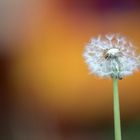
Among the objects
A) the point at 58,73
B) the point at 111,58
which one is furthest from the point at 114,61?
the point at 58,73

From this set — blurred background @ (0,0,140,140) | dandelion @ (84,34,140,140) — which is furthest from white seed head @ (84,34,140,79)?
blurred background @ (0,0,140,140)

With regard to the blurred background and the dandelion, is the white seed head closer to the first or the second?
the dandelion

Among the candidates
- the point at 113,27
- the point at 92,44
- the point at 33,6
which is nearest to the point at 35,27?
the point at 33,6

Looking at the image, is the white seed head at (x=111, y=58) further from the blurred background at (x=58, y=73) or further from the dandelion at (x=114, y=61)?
the blurred background at (x=58, y=73)

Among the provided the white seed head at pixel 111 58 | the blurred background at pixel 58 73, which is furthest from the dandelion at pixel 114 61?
the blurred background at pixel 58 73

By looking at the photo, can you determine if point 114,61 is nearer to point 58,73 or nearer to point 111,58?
point 111,58

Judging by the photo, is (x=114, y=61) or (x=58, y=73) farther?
(x=58, y=73)
